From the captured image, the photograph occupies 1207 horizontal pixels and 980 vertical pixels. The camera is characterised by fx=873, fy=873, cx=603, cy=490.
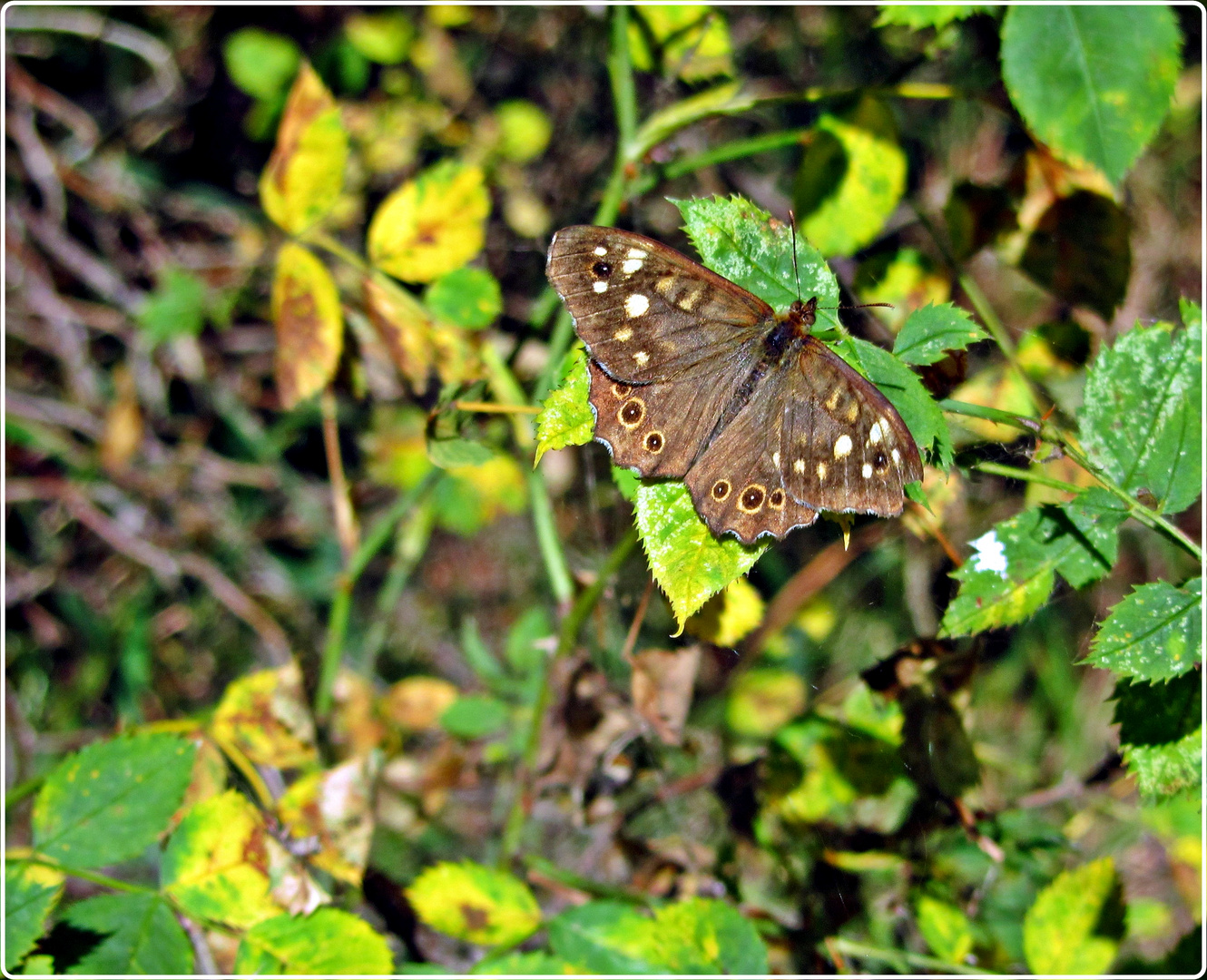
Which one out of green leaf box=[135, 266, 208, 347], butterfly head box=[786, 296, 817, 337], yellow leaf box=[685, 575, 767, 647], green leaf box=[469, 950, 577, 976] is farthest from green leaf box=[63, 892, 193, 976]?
green leaf box=[135, 266, 208, 347]

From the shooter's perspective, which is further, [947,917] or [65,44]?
[65,44]

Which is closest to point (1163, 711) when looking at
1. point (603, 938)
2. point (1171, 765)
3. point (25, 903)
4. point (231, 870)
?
point (1171, 765)

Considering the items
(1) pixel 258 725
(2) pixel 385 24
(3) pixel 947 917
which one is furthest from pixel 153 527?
(3) pixel 947 917

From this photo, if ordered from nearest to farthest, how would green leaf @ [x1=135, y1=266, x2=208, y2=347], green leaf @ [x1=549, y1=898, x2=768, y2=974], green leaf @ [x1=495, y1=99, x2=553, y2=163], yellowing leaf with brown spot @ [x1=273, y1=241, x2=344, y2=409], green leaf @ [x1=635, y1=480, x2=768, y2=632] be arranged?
green leaf @ [x1=635, y1=480, x2=768, y2=632] < green leaf @ [x1=549, y1=898, x2=768, y2=974] < yellowing leaf with brown spot @ [x1=273, y1=241, x2=344, y2=409] < green leaf @ [x1=135, y1=266, x2=208, y2=347] < green leaf @ [x1=495, y1=99, x2=553, y2=163]

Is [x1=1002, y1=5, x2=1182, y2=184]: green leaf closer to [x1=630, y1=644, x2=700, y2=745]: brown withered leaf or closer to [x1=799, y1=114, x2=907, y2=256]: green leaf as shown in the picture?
[x1=799, y1=114, x2=907, y2=256]: green leaf

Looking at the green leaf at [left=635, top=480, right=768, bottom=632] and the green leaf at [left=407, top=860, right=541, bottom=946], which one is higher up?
the green leaf at [left=635, top=480, right=768, bottom=632]

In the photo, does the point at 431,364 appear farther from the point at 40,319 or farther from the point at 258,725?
the point at 40,319

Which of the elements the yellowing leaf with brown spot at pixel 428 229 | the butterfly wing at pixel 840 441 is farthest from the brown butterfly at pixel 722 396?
the yellowing leaf with brown spot at pixel 428 229

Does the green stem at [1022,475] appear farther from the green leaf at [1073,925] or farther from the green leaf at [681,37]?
the green leaf at [681,37]
